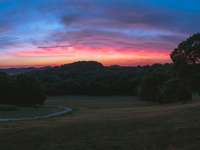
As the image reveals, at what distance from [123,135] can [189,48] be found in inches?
507

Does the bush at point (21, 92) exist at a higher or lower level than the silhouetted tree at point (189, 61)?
lower

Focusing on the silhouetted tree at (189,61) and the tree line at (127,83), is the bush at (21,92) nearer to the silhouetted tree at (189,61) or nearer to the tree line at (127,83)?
the tree line at (127,83)

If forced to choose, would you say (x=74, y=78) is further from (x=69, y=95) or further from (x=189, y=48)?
(x=189, y=48)

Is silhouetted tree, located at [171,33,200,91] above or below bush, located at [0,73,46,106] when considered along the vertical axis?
above

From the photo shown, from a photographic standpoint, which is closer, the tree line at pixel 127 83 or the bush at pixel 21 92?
the tree line at pixel 127 83

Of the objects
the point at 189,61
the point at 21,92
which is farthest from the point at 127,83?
the point at 189,61

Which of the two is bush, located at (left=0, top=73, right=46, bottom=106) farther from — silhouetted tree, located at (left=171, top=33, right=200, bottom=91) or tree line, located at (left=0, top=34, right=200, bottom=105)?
silhouetted tree, located at (left=171, top=33, right=200, bottom=91)

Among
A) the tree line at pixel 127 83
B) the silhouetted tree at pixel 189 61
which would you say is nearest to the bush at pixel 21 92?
the tree line at pixel 127 83

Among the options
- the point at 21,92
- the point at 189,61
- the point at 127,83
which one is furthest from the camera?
the point at 127,83

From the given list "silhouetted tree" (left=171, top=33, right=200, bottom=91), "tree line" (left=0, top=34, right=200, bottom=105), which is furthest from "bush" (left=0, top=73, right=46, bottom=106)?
"silhouetted tree" (left=171, top=33, right=200, bottom=91)

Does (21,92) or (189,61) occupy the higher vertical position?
(189,61)

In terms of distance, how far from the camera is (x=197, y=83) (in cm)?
2808

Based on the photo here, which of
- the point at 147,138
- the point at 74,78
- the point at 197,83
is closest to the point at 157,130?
the point at 147,138

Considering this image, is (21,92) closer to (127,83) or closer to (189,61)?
(127,83)
